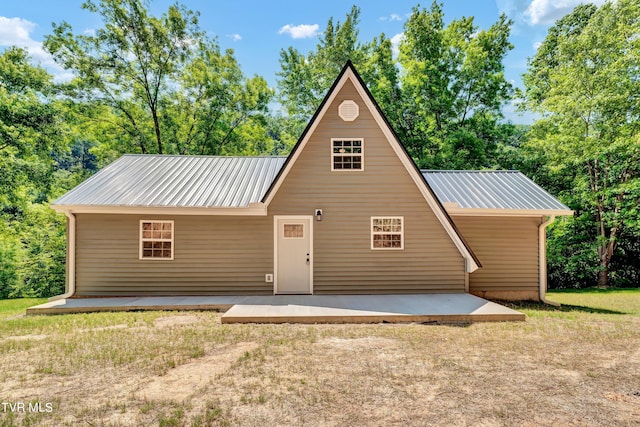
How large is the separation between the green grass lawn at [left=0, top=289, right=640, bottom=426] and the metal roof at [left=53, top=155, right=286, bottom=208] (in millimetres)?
3193

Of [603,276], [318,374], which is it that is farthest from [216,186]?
[603,276]

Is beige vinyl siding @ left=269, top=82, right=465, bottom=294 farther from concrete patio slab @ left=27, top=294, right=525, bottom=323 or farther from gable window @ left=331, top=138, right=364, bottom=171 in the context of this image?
concrete patio slab @ left=27, top=294, right=525, bottom=323

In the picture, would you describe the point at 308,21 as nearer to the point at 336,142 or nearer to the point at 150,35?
the point at 150,35

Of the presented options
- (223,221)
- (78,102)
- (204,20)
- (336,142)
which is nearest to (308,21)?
(204,20)

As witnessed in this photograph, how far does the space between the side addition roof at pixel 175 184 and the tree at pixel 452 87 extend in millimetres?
10657

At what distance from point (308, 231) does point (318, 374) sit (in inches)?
199

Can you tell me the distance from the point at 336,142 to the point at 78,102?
1624 centimetres

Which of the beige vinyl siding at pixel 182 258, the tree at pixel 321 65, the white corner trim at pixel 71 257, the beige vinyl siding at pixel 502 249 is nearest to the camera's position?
the white corner trim at pixel 71 257

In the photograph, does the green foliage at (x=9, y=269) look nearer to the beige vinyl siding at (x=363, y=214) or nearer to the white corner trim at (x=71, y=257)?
the white corner trim at (x=71, y=257)

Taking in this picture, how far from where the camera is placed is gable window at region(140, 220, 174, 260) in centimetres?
871

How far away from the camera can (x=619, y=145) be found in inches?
562

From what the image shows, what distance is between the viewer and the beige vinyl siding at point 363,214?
28.9 ft

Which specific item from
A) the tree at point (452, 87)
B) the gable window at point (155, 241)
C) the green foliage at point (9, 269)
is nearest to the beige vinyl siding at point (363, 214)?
the gable window at point (155, 241)

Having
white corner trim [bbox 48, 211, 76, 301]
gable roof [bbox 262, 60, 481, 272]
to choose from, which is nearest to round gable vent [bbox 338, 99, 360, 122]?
gable roof [bbox 262, 60, 481, 272]
